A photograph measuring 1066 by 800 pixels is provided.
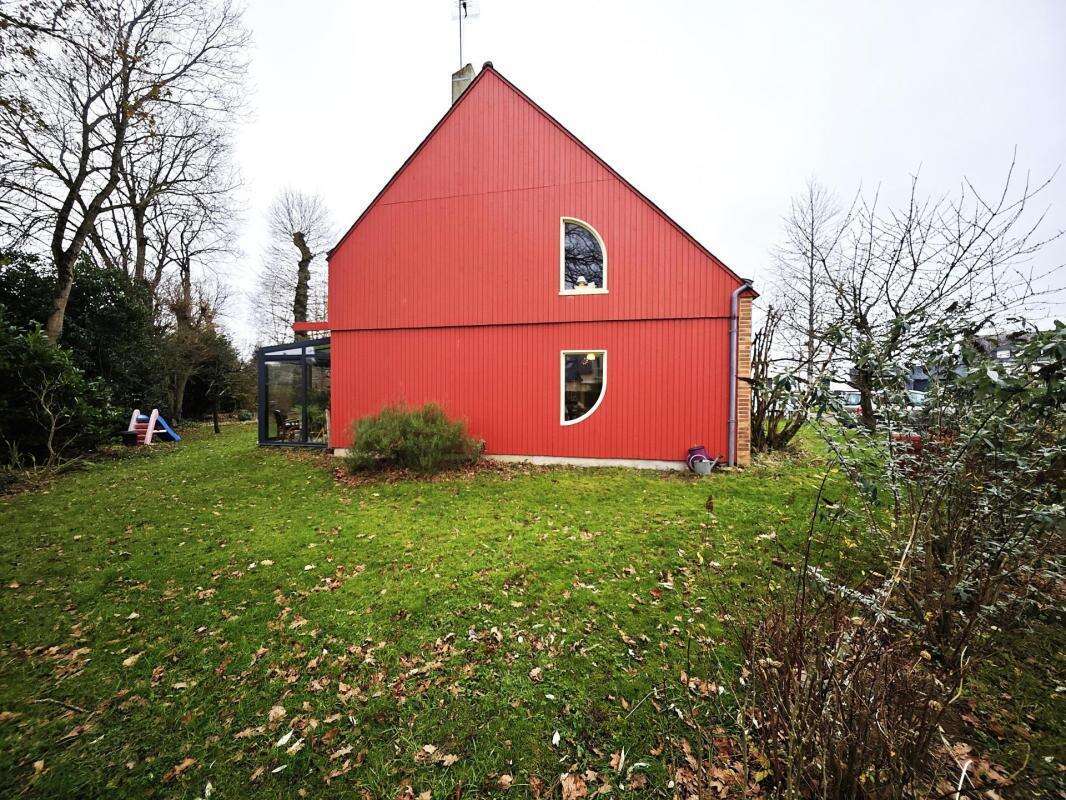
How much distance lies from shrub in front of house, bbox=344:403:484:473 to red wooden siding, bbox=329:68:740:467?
113 cm

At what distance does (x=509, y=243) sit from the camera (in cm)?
877

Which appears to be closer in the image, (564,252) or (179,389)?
(564,252)

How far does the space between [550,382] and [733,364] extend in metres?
3.82

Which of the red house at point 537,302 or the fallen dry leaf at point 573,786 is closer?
the fallen dry leaf at point 573,786

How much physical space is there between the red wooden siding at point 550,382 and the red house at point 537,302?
3 cm

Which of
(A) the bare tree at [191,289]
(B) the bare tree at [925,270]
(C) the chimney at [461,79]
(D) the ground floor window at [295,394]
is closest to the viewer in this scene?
(B) the bare tree at [925,270]

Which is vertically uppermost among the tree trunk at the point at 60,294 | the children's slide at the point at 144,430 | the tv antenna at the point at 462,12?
the tv antenna at the point at 462,12

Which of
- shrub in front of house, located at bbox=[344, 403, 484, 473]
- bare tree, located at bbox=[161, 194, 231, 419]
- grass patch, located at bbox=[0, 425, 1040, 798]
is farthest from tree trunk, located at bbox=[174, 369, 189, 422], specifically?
shrub in front of house, located at bbox=[344, 403, 484, 473]

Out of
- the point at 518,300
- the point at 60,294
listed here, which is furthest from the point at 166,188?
the point at 518,300

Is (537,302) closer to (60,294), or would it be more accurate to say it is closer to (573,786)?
(573,786)

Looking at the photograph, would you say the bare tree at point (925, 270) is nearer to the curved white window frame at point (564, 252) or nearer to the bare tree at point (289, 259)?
the curved white window frame at point (564, 252)

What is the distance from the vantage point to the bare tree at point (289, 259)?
21.6m

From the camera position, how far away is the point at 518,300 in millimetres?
8703

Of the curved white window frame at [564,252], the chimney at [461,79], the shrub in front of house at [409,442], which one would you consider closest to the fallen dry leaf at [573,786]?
the shrub in front of house at [409,442]
